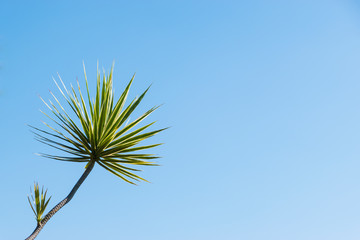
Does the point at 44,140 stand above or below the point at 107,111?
below

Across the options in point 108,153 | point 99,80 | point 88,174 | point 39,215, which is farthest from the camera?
point 99,80

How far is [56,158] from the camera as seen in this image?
4.45 m

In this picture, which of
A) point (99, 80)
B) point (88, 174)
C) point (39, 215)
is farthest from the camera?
point (99, 80)

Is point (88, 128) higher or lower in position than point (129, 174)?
higher

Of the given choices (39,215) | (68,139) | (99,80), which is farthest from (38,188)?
(99,80)

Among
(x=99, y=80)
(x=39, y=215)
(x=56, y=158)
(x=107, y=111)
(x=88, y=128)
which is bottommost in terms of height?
(x=39, y=215)

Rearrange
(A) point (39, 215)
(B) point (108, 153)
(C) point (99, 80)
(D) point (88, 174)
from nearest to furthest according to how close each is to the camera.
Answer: (A) point (39, 215) < (D) point (88, 174) < (B) point (108, 153) < (C) point (99, 80)

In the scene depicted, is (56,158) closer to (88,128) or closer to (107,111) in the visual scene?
(88,128)

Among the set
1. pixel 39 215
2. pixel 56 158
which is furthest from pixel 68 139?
pixel 39 215

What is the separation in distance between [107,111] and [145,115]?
0.57 m

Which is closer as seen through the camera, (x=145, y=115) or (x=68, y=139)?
(x=68, y=139)

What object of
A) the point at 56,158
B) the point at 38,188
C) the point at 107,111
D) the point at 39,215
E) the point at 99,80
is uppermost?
the point at 99,80

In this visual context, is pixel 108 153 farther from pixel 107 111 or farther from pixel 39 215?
pixel 39 215

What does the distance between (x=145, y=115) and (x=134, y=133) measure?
0.48 metres
